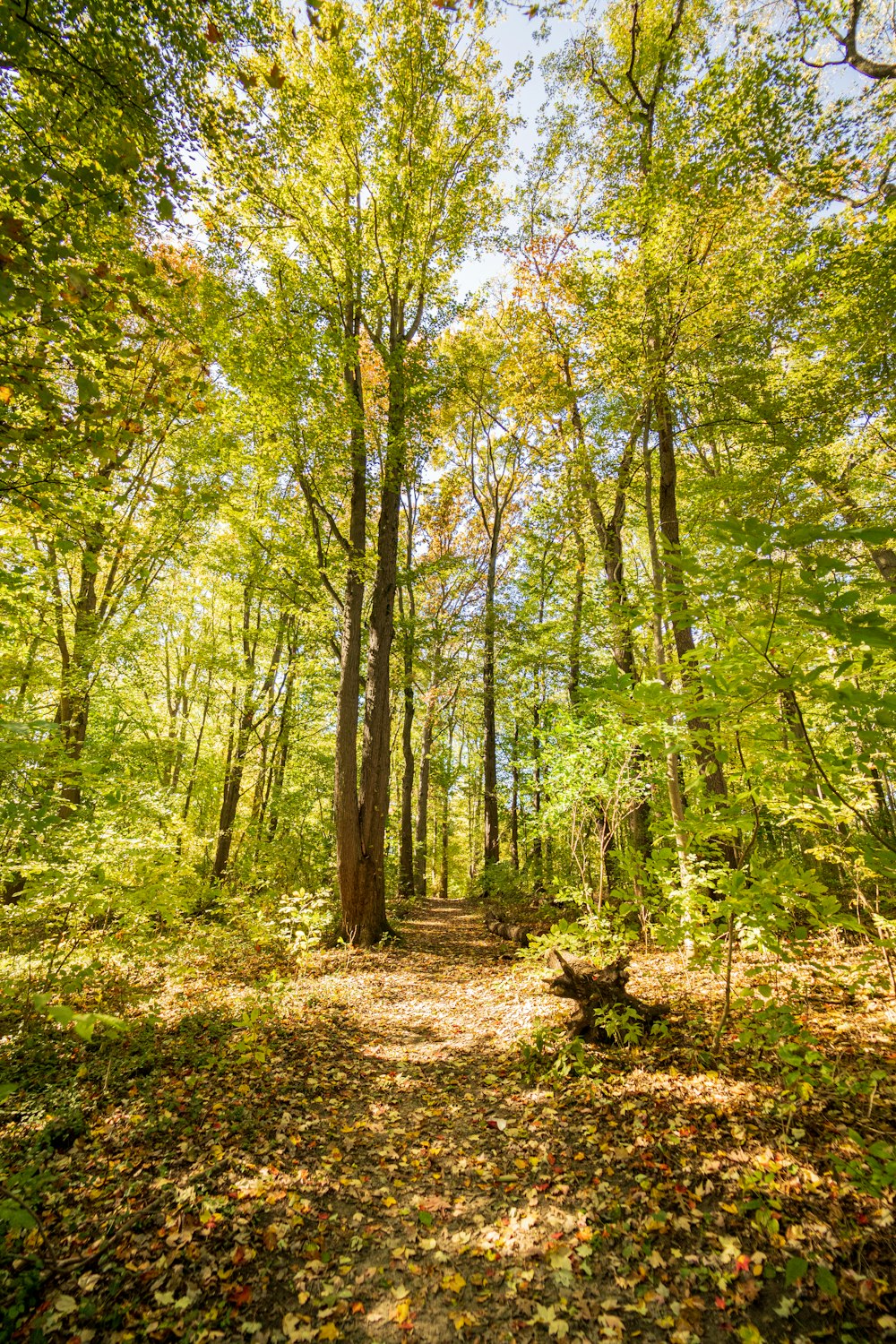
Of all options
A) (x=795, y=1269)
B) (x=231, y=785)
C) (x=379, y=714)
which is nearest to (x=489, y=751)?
(x=379, y=714)

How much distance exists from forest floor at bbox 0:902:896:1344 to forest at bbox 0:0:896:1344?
0.03 m

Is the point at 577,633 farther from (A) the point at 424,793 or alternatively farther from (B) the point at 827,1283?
(B) the point at 827,1283

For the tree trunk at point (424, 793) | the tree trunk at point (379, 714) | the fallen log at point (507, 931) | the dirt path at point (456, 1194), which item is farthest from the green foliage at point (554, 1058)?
the tree trunk at point (424, 793)

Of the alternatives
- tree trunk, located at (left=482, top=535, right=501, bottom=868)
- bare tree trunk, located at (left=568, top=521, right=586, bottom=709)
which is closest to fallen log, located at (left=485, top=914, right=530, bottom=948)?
tree trunk, located at (left=482, top=535, right=501, bottom=868)

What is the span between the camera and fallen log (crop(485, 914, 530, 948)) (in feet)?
30.0

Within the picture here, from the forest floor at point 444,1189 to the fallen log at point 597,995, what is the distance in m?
0.23

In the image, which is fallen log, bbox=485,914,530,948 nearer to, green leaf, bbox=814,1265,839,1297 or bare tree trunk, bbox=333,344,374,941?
bare tree trunk, bbox=333,344,374,941

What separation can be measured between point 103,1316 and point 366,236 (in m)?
12.2

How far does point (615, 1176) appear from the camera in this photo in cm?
307

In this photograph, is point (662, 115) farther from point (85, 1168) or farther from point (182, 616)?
point (182, 616)

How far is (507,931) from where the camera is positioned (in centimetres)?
978

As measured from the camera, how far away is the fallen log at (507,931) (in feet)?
30.0

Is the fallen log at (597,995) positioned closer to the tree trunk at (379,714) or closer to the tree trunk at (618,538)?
the tree trunk at (618,538)

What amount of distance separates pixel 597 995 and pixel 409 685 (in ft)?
32.8
